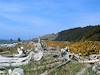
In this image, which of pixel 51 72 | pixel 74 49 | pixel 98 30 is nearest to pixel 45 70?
pixel 51 72

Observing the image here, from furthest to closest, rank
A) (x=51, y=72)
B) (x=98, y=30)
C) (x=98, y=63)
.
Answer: (x=98, y=30) → (x=98, y=63) → (x=51, y=72)

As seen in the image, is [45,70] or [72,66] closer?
[45,70]

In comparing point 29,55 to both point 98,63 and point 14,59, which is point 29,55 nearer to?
point 14,59

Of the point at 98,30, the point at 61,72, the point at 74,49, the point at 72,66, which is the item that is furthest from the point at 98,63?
the point at 98,30

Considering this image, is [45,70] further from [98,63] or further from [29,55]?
[98,63]

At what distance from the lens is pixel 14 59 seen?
17.4 m

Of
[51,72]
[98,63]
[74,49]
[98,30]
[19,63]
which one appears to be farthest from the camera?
[98,30]

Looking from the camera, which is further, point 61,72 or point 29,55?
point 29,55

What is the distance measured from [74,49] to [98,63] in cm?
564

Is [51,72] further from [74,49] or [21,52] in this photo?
[74,49]

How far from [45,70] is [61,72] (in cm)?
64

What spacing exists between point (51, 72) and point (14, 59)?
93.4 inches

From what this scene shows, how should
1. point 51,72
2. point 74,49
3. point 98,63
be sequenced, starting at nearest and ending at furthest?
point 51,72
point 98,63
point 74,49

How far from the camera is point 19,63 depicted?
16906 mm
